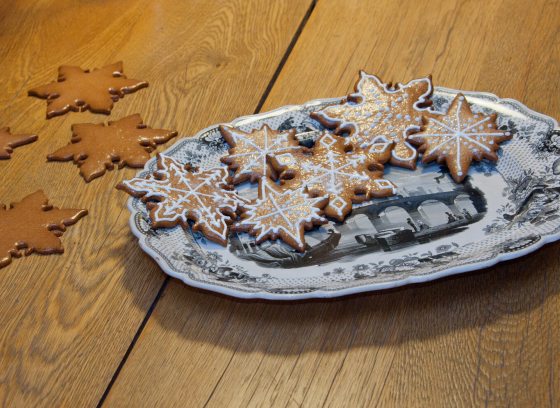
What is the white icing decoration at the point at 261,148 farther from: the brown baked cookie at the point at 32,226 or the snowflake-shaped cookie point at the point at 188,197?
the brown baked cookie at the point at 32,226

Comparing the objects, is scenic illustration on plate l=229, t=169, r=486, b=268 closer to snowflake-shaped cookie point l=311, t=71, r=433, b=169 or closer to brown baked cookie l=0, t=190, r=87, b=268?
snowflake-shaped cookie point l=311, t=71, r=433, b=169

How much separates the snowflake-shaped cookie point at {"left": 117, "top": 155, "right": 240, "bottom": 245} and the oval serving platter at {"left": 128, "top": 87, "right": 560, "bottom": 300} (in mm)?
19

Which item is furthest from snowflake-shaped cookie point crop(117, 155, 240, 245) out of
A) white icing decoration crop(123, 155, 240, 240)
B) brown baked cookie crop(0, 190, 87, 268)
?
brown baked cookie crop(0, 190, 87, 268)

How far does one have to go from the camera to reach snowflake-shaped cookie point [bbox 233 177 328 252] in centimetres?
119

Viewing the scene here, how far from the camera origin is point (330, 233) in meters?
1.21

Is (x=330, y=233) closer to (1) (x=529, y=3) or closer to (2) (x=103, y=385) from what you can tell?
(2) (x=103, y=385)

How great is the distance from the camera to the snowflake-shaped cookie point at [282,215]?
47.0 inches

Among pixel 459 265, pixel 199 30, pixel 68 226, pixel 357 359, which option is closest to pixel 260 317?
pixel 357 359

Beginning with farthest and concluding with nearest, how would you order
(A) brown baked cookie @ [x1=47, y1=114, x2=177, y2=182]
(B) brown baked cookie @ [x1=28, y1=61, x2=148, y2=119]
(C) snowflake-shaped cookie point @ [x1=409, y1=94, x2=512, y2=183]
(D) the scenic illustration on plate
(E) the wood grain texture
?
(B) brown baked cookie @ [x1=28, y1=61, x2=148, y2=119]
(A) brown baked cookie @ [x1=47, y1=114, x2=177, y2=182]
(C) snowflake-shaped cookie point @ [x1=409, y1=94, x2=512, y2=183]
(D) the scenic illustration on plate
(E) the wood grain texture

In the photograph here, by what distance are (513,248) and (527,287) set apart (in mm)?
74

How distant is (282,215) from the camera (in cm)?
121

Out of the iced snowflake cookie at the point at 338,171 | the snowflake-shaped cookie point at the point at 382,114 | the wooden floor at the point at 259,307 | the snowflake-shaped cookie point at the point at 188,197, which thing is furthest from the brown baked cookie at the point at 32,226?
the snowflake-shaped cookie point at the point at 382,114

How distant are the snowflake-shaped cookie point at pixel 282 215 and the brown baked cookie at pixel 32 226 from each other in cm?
31

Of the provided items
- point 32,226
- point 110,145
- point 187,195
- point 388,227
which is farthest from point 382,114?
point 32,226
